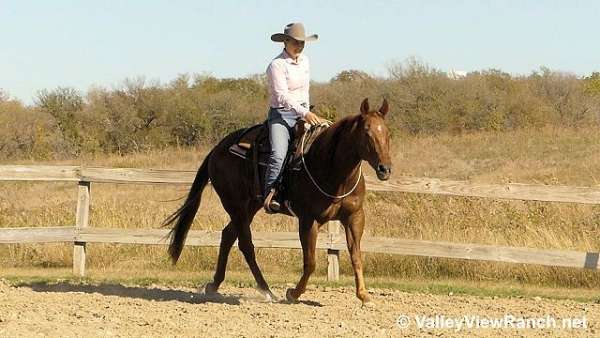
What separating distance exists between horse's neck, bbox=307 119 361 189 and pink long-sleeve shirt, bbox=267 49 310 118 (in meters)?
0.37

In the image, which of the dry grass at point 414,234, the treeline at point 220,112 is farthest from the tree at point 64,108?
the dry grass at point 414,234

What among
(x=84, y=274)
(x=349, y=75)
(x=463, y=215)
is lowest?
(x=84, y=274)

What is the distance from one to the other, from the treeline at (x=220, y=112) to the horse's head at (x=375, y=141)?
77.7 feet

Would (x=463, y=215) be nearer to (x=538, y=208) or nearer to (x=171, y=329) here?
(x=538, y=208)

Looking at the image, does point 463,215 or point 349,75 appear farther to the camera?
point 349,75

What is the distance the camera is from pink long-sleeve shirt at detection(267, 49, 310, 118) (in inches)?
311

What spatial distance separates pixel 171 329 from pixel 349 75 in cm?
3677

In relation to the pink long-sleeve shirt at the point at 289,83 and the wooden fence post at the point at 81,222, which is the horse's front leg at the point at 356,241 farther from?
the wooden fence post at the point at 81,222

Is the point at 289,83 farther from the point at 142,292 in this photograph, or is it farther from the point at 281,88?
the point at 142,292

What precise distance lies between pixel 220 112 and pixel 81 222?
23.3 meters

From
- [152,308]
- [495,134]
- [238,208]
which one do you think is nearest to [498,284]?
[238,208]

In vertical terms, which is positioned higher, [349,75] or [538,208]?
[349,75]

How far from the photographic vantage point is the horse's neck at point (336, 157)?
754 centimetres

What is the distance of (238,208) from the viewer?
871cm
